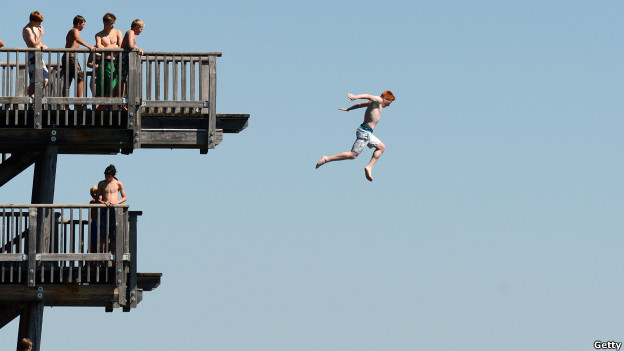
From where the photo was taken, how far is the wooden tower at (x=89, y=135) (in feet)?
130

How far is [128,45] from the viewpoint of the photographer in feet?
131

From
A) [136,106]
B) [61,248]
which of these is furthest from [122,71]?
[61,248]

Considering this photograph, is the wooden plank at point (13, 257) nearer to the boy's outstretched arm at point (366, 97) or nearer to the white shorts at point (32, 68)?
the white shorts at point (32, 68)

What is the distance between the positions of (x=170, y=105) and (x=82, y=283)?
3514 mm

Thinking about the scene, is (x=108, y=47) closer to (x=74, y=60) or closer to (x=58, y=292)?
(x=74, y=60)

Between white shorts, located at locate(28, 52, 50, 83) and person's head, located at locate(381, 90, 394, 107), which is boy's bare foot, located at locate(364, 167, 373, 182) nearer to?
person's head, located at locate(381, 90, 394, 107)

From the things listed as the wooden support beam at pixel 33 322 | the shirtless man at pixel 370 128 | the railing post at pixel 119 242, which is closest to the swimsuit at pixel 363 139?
the shirtless man at pixel 370 128

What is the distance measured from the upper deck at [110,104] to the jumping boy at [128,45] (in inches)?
1.4

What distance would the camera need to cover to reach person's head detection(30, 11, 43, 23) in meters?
40.2

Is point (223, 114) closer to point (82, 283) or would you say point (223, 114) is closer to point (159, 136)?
point (159, 136)

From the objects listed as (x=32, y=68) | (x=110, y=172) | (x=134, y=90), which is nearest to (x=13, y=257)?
(x=110, y=172)

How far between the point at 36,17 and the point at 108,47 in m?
1.41

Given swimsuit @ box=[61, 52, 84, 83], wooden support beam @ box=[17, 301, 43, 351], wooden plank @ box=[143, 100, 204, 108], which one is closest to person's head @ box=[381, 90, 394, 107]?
wooden plank @ box=[143, 100, 204, 108]

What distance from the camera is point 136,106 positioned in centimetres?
3994
